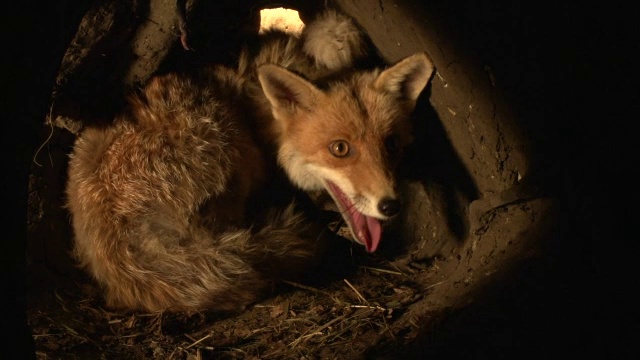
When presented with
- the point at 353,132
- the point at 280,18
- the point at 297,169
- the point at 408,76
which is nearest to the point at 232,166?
the point at 297,169

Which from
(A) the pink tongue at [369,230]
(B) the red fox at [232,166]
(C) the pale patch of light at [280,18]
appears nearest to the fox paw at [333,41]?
(B) the red fox at [232,166]

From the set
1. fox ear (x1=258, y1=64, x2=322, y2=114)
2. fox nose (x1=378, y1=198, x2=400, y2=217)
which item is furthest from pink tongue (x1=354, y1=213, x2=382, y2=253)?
fox ear (x1=258, y1=64, x2=322, y2=114)

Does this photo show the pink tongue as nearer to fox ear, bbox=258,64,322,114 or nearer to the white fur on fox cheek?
the white fur on fox cheek

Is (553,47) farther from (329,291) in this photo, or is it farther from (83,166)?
(83,166)

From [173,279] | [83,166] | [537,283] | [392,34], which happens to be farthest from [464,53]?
[83,166]

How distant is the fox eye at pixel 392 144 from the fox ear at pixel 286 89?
49cm

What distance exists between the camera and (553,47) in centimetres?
246

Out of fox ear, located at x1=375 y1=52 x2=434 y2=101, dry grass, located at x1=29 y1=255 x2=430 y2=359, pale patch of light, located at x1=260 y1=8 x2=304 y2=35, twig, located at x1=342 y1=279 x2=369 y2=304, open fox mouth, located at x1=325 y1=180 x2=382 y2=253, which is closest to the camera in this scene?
dry grass, located at x1=29 y1=255 x2=430 y2=359

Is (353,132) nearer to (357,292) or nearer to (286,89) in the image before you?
(286,89)

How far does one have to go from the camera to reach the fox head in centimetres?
311

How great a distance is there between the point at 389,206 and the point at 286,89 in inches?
37.0

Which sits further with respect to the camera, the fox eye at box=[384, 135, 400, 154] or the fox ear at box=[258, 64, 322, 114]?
the fox eye at box=[384, 135, 400, 154]

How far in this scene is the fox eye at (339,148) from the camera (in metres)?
3.22

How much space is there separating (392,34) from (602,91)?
3.81ft
